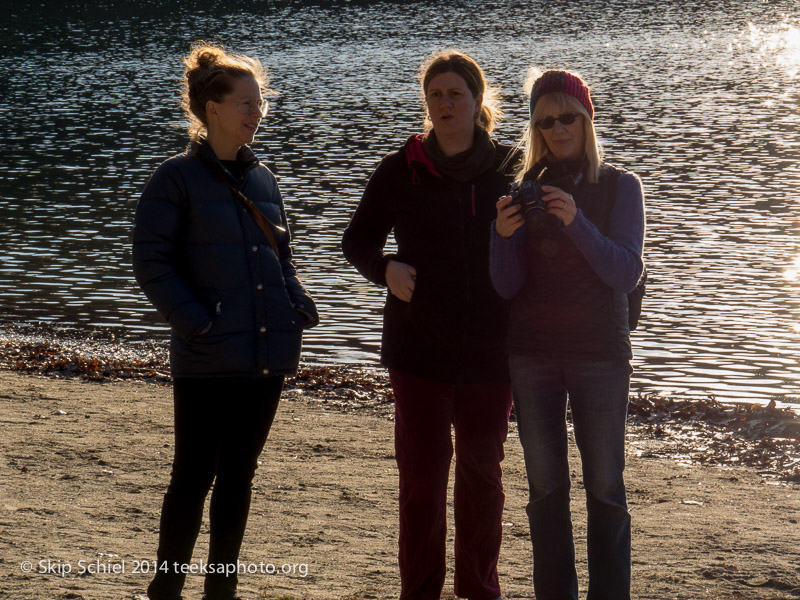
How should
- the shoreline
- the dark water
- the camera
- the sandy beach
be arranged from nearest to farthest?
the camera
the sandy beach
the shoreline
the dark water

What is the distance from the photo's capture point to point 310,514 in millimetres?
6844

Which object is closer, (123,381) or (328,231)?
(123,381)

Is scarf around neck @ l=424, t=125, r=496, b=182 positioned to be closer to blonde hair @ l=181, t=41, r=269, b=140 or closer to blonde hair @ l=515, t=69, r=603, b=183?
blonde hair @ l=515, t=69, r=603, b=183

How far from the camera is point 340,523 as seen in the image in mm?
6688

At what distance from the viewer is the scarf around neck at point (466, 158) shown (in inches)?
193

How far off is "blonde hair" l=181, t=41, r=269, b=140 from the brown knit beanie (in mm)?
1082

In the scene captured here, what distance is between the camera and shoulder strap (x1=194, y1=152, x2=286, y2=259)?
4816mm

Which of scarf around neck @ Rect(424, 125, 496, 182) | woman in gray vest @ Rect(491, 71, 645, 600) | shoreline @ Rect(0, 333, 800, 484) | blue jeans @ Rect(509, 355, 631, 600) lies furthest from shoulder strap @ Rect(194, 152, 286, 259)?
shoreline @ Rect(0, 333, 800, 484)

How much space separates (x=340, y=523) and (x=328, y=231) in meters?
14.9

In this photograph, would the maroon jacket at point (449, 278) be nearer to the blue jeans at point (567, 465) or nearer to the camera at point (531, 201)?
the blue jeans at point (567, 465)

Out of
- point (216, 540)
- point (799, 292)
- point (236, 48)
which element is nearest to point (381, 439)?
point (216, 540)

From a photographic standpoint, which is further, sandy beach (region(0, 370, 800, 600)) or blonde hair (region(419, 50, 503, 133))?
sandy beach (region(0, 370, 800, 600))

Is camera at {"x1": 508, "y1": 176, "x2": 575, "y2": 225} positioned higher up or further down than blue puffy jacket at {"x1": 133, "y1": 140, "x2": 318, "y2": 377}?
higher up

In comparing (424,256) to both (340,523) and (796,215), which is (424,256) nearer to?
(340,523)
